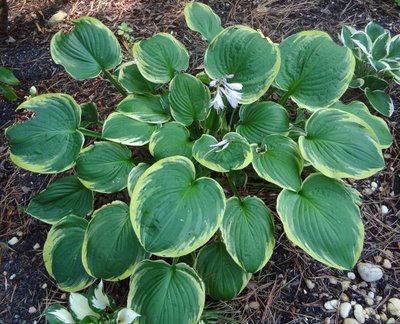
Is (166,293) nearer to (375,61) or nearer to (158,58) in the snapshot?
(158,58)

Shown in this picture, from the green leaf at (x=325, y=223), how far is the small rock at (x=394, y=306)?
1.14 ft

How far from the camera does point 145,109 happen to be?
5.85 feet

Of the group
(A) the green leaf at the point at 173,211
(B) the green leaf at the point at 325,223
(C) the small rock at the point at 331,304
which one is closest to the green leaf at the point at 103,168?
(A) the green leaf at the point at 173,211

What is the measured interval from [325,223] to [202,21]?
38.8 inches

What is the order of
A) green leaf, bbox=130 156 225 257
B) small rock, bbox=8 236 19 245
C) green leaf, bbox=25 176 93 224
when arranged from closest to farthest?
green leaf, bbox=130 156 225 257 → green leaf, bbox=25 176 93 224 → small rock, bbox=8 236 19 245

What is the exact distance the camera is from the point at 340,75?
1.69 m

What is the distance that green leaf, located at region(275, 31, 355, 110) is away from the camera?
1.69 m

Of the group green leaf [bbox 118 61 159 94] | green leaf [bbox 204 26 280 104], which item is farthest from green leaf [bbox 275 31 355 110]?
green leaf [bbox 118 61 159 94]

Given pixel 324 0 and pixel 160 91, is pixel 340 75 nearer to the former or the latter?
pixel 160 91

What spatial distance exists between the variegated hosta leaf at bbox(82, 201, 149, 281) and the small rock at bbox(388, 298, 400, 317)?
34.7 inches

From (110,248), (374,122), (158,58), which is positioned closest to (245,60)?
(158,58)

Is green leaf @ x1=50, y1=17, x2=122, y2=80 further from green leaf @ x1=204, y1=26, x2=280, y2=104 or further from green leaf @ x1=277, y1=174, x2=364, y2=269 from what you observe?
green leaf @ x1=277, y1=174, x2=364, y2=269

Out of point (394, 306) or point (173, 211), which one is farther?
point (394, 306)

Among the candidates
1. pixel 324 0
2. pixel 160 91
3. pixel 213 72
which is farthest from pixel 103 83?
pixel 324 0
